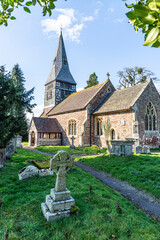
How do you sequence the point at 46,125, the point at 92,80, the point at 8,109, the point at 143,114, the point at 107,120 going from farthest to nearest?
the point at 92,80 < the point at 46,125 < the point at 143,114 < the point at 107,120 < the point at 8,109

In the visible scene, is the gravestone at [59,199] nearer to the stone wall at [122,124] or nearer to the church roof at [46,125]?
the stone wall at [122,124]

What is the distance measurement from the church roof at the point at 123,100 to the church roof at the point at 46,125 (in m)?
7.42

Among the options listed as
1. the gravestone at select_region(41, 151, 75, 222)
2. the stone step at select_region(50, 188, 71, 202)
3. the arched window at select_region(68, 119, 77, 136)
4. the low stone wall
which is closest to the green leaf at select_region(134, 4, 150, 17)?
the gravestone at select_region(41, 151, 75, 222)

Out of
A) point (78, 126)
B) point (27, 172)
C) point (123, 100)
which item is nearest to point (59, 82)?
point (78, 126)

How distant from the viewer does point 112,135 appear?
16.8m

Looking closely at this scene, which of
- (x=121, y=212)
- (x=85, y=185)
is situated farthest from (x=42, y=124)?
(x=121, y=212)

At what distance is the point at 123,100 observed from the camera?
16672mm

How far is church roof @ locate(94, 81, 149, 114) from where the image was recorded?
15.4 m

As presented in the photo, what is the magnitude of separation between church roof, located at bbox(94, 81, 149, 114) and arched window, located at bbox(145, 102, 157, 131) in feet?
7.13

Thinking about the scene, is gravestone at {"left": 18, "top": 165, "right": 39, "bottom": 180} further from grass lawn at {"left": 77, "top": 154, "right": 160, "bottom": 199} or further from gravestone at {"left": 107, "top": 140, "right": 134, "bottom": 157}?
gravestone at {"left": 107, "top": 140, "right": 134, "bottom": 157}

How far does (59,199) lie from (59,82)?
88.8ft

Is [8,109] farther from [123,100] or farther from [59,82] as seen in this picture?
[59,82]

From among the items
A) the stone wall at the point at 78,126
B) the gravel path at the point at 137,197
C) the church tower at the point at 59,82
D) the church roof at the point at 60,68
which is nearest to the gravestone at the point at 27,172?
the gravel path at the point at 137,197

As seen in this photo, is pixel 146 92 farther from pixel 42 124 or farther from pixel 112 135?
pixel 42 124
